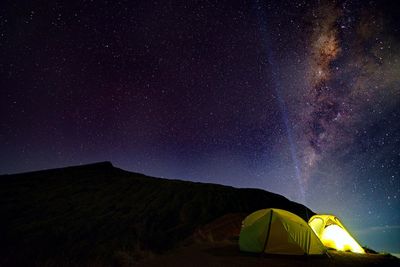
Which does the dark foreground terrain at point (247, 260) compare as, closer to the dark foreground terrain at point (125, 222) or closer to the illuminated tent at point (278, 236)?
the dark foreground terrain at point (125, 222)

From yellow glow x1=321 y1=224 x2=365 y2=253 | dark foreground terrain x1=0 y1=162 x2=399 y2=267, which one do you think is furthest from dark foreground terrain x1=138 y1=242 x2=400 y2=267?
yellow glow x1=321 y1=224 x2=365 y2=253

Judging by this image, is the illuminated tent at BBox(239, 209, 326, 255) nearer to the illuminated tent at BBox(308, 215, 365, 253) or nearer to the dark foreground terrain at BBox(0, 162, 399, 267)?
the dark foreground terrain at BBox(0, 162, 399, 267)

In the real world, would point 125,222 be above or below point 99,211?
below

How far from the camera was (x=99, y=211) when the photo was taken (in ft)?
48.1

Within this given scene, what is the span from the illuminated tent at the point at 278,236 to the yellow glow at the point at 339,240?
9.02ft

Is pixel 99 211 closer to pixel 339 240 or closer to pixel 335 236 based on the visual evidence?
pixel 335 236

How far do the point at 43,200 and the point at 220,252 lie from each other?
11592 millimetres

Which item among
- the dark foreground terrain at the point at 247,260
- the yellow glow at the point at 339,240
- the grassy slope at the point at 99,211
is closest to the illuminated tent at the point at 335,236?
the yellow glow at the point at 339,240

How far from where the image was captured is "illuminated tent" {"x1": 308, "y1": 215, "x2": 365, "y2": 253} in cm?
1204

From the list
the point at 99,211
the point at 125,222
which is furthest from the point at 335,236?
the point at 99,211

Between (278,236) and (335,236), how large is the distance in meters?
4.34

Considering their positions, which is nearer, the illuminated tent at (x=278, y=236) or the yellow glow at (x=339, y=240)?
the illuminated tent at (x=278, y=236)

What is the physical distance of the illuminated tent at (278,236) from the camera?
9469 millimetres

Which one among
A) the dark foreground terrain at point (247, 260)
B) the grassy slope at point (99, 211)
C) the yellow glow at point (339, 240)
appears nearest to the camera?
the dark foreground terrain at point (247, 260)
